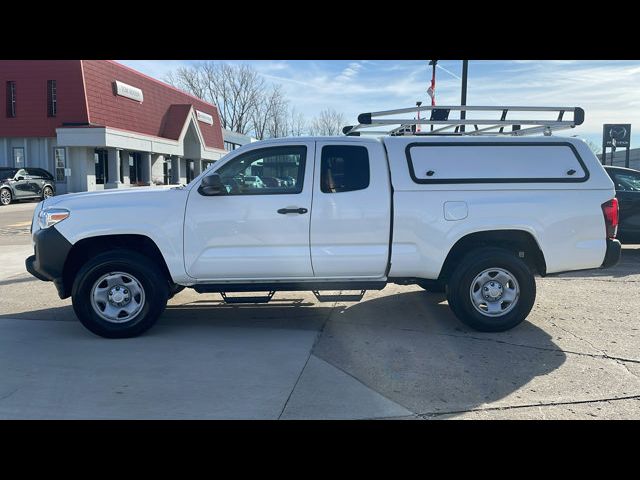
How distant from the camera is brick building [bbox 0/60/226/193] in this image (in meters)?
28.3

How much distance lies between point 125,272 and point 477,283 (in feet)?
12.1

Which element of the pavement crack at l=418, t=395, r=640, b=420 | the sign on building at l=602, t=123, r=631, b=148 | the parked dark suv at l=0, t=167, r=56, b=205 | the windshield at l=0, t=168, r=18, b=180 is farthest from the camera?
the windshield at l=0, t=168, r=18, b=180

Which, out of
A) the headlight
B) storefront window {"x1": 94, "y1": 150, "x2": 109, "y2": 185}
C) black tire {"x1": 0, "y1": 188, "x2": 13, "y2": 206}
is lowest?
black tire {"x1": 0, "y1": 188, "x2": 13, "y2": 206}

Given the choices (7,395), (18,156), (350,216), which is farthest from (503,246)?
(18,156)

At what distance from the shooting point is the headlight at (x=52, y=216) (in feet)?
17.3

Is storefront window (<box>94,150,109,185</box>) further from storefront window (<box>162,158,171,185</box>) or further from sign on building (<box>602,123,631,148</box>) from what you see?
sign on building (<box>602,123,631,148</box>)

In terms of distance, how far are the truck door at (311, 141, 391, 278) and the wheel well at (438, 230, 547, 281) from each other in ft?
2.61

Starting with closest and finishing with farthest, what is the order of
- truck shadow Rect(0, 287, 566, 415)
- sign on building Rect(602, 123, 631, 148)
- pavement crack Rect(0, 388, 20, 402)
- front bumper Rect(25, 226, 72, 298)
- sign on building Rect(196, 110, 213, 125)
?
pavement crack Rect(0, 388, 20, 402) < truck shadow Rect(0, 287, 566, 415) < front bumper Rect(25, 226, 72, 298) < sign on building Rect(602, 123, 631, 148) < sign on building Rect(196, 110, 213, 125)

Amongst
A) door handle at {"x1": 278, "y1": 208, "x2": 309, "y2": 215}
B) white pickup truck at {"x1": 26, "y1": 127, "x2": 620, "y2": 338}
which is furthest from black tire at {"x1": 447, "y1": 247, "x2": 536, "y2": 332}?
door handle at {"x1": 278, "y1": 208, "x2": 309, "y2": 215}

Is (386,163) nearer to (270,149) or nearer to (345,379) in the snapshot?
(270,149)

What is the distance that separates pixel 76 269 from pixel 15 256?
19.4 ft

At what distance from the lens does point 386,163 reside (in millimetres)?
5504

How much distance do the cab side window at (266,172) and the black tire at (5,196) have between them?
74.7ft

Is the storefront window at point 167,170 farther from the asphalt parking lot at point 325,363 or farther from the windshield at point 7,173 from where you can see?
the asphalt parking lot at point 325,363
